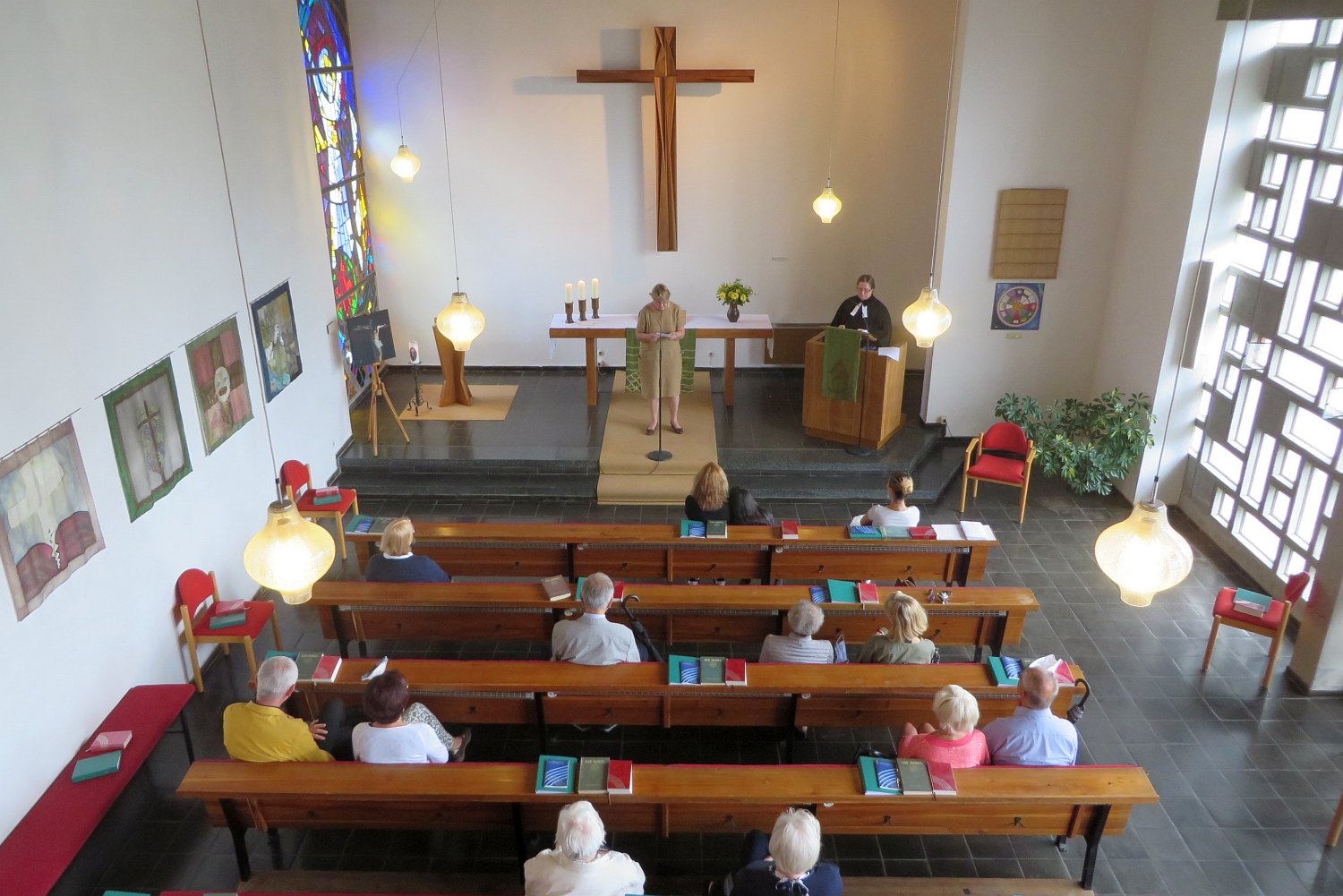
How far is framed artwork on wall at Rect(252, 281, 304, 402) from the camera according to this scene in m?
7.66

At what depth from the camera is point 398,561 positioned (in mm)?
6195

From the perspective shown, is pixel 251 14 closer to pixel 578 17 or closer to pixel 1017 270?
pixel 578 17

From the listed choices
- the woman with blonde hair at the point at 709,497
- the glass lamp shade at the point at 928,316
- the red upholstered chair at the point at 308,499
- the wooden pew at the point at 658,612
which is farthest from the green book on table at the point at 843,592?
the red upholstered chair at the point at 308,499

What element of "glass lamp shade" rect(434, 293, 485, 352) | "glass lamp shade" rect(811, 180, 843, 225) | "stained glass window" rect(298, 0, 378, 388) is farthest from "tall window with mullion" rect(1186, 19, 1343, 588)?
"stained glass window" rect(298, 0, 378, 388)

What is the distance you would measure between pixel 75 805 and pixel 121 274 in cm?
299

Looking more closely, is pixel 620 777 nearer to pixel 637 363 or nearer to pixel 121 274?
pixel 121 274

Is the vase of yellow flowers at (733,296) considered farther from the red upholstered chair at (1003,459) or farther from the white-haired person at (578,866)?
the white-haired person at (578,866)

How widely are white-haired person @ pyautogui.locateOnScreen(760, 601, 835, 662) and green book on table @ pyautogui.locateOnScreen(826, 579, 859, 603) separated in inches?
16.5

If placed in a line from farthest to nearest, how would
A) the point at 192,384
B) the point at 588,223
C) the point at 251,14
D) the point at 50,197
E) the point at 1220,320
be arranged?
1. the point at 588,223
2. the point at 1220,320
3. the point at 251,14
4. the point at 192,384
5. the point at 50,197

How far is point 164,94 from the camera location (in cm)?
617

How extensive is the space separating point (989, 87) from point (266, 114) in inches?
253

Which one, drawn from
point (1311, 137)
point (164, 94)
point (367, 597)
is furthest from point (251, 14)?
point (1311, 137)

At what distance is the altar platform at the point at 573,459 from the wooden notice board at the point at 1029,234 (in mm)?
1840

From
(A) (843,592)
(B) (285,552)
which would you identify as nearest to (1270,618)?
(A) (843,592)
